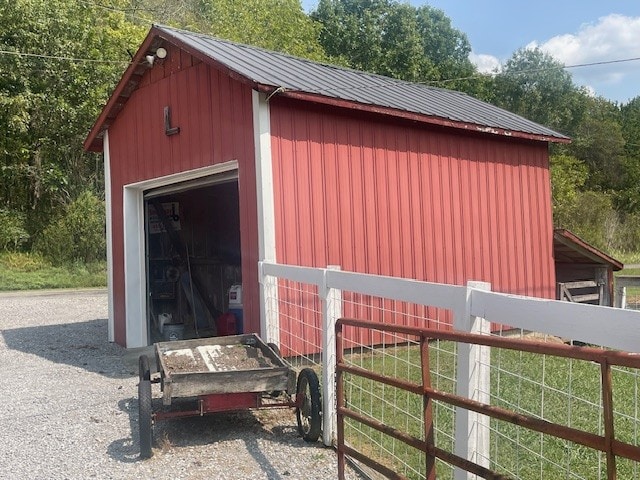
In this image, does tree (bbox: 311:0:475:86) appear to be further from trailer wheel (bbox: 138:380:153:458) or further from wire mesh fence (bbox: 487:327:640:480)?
trailer wheel (bbox: 138:380:153:458)

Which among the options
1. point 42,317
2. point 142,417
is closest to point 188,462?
point 142,417

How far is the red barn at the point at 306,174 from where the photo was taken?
22.6 ft

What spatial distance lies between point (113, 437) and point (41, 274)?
16.8 metres

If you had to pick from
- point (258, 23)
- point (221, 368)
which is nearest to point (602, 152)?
point (258, 23)

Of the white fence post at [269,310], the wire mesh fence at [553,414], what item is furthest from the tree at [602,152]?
the white fence post at [269,310]

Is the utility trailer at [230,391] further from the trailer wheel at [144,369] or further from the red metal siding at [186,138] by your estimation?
the red metal siding at [186,138]

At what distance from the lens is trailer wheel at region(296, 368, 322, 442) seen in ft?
14.6

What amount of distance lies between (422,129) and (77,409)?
5.09 meters

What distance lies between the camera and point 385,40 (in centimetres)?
4162

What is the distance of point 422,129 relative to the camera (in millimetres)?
8078

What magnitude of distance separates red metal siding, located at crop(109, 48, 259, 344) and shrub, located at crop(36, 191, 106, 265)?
12.5 meters

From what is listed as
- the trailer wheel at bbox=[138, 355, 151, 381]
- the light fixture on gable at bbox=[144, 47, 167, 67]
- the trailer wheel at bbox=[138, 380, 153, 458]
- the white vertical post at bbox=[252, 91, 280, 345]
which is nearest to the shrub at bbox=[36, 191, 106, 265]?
the light fixture on gable at bbox=[144, 47, 167, 67]

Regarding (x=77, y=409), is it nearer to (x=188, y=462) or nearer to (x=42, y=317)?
(x=188, y=462)

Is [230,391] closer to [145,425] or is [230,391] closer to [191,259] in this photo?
[145,425]
